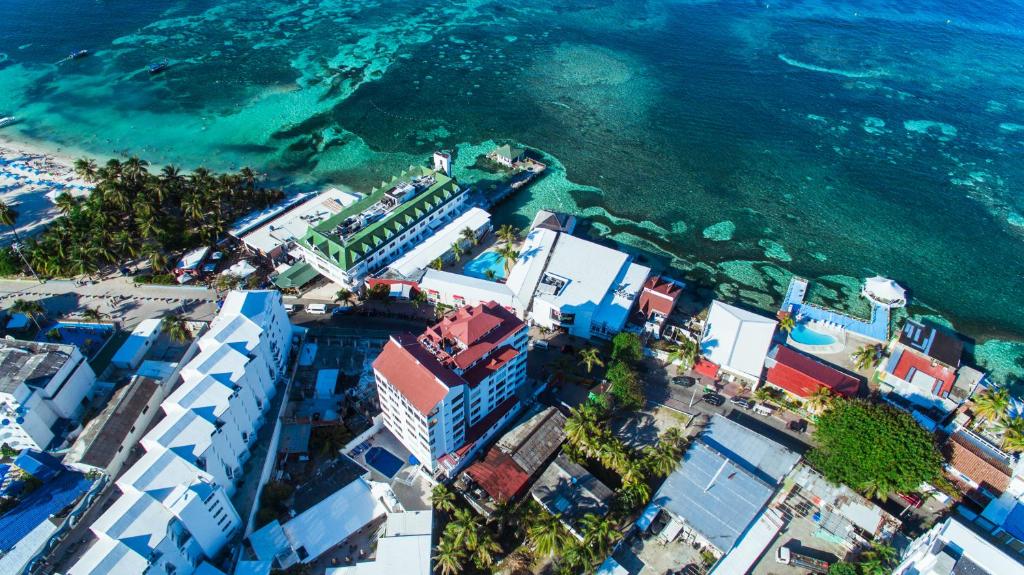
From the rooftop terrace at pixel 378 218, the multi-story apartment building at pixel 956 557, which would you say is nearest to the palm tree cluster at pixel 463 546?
the multi-story apartment building at pixel 956 557

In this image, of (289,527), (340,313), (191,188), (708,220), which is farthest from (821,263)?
(191,188)

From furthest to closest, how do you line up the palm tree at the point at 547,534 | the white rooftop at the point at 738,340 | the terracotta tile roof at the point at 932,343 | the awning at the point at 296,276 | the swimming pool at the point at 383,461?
the awning at the point at 296,276 → the terracotta tile roof at the point at 932,343 → the white rooftop at the point at 738,340 → the swimming pool at the point at 383,461 → the palm tree at the point at 547,534

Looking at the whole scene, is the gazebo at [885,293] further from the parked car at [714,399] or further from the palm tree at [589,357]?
the palm tree at [589,357]

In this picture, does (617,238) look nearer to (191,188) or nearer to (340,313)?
(340,313)

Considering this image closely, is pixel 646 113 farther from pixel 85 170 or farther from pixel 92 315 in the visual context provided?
pixel 92 315

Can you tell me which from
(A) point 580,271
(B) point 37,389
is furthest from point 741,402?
(B) point 37,389
